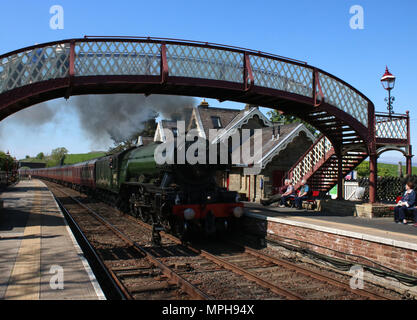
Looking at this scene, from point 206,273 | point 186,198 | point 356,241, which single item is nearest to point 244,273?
point 206,273

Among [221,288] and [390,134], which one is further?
[390,134]

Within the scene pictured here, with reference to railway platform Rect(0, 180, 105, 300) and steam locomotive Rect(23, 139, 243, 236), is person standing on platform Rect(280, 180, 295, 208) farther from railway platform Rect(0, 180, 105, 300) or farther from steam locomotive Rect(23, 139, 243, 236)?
railway platform Rect(0, 180, 105, 300)

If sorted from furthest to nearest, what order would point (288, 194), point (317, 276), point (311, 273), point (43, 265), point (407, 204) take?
point (288, 194) < point (407, 204) < point (311, 273) < point (317, 276) < point (43, 265)

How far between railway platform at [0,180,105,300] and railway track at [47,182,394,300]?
74 centimetres

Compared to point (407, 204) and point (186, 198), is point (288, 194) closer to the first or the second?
point (407, 204)

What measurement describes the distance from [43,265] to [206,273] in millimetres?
3138

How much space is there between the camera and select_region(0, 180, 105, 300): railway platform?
5.02 m

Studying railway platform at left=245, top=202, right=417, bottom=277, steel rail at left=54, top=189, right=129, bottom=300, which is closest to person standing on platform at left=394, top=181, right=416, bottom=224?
railway platform at left=245, top=202, right=417, bottom=277

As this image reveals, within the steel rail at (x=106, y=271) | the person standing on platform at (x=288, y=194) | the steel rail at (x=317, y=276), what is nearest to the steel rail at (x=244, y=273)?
the steel rail at (x=317, y=276)

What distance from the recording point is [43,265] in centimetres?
643
